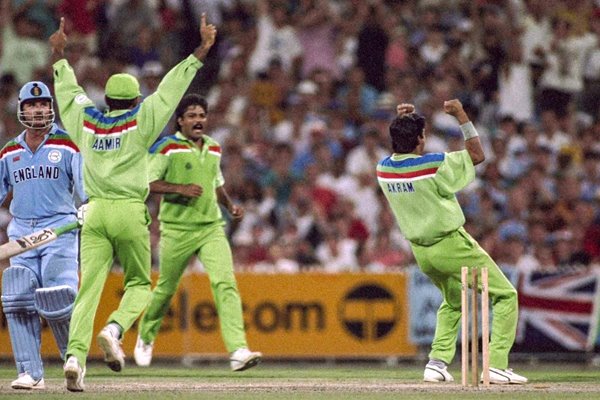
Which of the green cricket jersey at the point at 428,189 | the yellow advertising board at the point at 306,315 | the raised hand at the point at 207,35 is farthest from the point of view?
the yellow advertising board at the point at 306,315

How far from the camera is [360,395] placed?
36.9ft

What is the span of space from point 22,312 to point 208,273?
2139 mm

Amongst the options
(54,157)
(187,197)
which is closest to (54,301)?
(54,157)

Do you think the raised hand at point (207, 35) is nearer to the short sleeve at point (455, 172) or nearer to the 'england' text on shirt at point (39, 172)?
the 'england' text on shirt at point (39, 172)

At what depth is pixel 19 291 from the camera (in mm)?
12094

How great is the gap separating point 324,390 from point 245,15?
11064 millimetres

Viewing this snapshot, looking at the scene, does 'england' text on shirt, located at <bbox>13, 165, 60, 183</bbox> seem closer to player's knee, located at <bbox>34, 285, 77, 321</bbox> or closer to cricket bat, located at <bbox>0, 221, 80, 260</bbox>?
cricket bat, located at <bbox>0, 221, 80, 260</bbox>

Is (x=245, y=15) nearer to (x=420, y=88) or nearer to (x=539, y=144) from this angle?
(x=420, y=88)

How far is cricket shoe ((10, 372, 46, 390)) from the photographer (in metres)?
11.8

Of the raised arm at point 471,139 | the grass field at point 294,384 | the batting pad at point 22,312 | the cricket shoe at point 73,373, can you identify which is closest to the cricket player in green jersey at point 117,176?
the cricket shoe at point 73,373

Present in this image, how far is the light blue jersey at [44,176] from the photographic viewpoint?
12094 mm

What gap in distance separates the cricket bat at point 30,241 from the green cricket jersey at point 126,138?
403 mm

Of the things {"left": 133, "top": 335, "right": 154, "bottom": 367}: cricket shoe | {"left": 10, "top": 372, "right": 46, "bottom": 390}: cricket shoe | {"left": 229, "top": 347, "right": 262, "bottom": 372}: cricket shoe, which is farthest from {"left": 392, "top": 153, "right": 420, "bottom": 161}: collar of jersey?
{"left": 133, "top": 335, "right": 154, "bottom": 367}: cricket shoe

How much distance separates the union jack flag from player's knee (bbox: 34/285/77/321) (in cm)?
703
